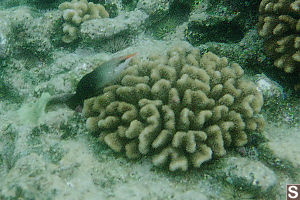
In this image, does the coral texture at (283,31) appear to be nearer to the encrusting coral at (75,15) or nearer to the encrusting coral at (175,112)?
the encrusting coral at (175,112)

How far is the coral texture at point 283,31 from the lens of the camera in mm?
2979

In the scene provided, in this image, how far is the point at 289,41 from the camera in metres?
3.04

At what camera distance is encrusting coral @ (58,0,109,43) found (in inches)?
174

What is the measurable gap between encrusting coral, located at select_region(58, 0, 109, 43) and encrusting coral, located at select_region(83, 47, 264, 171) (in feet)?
6.77

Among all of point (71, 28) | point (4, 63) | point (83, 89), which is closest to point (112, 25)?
point (71, 28)

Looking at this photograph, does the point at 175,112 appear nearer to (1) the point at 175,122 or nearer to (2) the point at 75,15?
(1) the point at 175,122

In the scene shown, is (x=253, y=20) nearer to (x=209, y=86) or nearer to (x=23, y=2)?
(x=209, y=86)

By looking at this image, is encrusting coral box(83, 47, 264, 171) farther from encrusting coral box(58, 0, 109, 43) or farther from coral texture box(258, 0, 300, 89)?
encrusting coral box(58, 0, 109, 43)

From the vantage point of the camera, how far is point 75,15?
441 cm

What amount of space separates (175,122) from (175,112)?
0.45 ft

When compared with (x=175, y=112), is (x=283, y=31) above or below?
above

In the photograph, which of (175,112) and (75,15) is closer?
(175,112)

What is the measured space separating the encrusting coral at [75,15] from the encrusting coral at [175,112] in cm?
206

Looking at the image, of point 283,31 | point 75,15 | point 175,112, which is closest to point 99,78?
point 175,112
